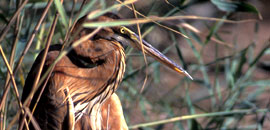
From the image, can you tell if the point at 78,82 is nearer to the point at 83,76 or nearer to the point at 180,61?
the point at 83,76

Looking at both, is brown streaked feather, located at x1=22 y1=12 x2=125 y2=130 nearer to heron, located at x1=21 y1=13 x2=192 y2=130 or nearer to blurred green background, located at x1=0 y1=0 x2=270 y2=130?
heron, located at x1=21 y1=13 x2=192 y2=130

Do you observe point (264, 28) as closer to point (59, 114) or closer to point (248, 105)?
point (248, 105)

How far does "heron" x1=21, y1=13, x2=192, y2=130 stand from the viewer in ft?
4.72

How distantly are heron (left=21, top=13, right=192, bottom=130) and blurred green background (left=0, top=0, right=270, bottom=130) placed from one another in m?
0.09

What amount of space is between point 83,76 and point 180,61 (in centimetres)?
132

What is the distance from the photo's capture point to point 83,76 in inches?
58.4

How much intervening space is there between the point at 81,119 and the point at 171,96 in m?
1.58

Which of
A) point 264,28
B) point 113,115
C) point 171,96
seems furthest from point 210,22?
point 113,115

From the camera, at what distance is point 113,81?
1.51 meters

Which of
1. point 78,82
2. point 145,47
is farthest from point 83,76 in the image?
point 145,47

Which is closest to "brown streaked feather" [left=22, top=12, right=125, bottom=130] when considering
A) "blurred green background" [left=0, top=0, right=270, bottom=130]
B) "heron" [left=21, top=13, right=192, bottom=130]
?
"heron" [left=21, top=13, right=192, bottom=130]

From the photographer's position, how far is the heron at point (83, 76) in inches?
56.6

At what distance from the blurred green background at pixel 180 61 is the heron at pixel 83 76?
0.09 m

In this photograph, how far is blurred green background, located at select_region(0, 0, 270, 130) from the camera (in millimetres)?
1488
